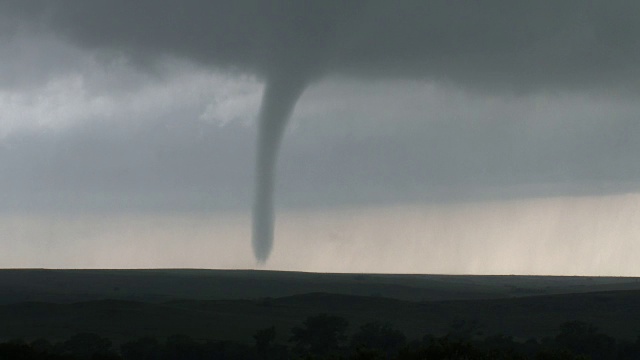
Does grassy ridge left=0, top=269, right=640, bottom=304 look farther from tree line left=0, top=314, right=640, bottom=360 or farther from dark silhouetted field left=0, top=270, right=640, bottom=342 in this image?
tree line left=0, top=314, right=640, bottom=360

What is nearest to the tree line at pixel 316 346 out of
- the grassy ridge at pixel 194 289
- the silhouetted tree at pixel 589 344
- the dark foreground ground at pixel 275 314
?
the silhouetted tree at pixel 589 344

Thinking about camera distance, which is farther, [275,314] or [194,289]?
[194,289]

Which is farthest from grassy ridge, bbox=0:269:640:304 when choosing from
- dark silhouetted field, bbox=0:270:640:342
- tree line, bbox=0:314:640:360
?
tree line, bbox=0:314:640:360

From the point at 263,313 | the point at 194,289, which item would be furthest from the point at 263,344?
the point at 194,289

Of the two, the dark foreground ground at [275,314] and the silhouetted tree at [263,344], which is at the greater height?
the dark foreground ground at [275,314]

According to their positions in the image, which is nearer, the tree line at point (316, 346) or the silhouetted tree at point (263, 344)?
the tree line at point (316, 346)

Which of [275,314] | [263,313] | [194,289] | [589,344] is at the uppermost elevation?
[194,289]

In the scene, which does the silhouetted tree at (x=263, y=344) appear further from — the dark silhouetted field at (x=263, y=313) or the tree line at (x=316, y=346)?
the dark silhouetted field at (x=263, y=313)

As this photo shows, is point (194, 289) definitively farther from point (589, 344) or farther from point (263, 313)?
point (589, 344)

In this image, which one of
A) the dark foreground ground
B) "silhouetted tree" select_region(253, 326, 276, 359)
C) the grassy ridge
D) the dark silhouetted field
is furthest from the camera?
the grassy ridge

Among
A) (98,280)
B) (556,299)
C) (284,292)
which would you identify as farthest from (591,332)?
(98,280)

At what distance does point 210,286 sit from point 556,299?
227ft

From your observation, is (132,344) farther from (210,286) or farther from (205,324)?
(210,286)

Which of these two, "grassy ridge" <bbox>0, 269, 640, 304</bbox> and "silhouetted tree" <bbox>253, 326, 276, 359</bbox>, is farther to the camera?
"grassy ridge" <bbox>0, 269, 640, 304</bbox>
